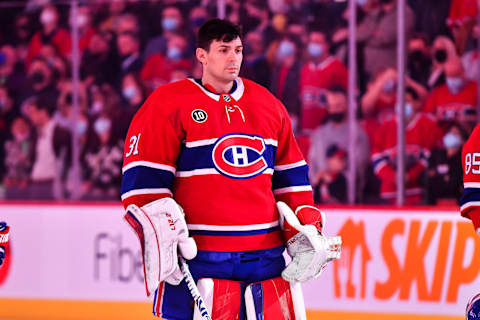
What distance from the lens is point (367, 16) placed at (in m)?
6.88

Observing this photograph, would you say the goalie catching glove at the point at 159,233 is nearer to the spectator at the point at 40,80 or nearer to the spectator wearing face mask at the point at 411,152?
the spectator wearing face mask at the point at 411,152

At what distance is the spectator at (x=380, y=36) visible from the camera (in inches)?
268

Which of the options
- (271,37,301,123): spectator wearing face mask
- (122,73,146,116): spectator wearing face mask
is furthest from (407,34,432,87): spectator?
(122,73,146,116): spectator wearing face mask

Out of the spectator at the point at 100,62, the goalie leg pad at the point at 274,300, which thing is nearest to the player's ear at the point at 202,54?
the goalie leg pad at the point at 274,300

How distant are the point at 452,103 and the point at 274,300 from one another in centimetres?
408

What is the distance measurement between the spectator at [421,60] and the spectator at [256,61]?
120 cm

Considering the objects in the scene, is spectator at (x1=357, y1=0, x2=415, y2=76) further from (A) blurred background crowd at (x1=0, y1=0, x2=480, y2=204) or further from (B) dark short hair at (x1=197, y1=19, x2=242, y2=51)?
(B) dark short hair at (x1=197, y1=19, x2=242, y2=51)

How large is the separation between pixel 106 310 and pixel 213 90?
9.35ft

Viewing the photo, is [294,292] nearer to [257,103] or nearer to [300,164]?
[300,164]

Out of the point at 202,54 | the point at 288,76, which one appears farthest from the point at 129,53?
the point at 202,54

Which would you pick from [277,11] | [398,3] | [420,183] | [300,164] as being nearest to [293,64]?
[277,11]

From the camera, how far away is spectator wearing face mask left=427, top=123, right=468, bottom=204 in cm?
661

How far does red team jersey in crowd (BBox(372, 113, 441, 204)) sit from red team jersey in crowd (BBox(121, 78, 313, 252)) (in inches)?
152

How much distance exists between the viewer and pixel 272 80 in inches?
282
